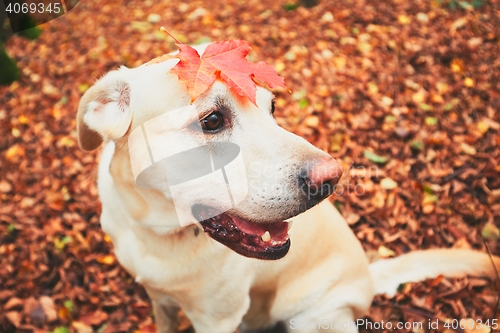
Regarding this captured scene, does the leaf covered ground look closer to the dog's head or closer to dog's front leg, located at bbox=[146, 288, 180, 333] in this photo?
dog's front leg, located at bbox=[146, 288, 180, 333]

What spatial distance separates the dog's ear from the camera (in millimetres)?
1845

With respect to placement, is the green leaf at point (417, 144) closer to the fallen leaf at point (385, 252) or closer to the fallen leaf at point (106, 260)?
the fallen leaf at point (385, 252)

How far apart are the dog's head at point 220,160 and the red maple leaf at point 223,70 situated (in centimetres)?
7

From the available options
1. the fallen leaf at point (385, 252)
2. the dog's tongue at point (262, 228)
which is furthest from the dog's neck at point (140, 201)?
the fallen leaf at point (385, 252)

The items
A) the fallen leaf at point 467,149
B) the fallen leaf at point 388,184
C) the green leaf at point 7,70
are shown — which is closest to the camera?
the fallen leaf at point 388,184

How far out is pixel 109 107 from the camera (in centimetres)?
190

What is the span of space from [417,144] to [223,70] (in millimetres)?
2695

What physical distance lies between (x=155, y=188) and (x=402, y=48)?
384 cm

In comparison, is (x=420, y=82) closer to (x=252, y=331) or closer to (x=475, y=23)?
(x=475, y=23)

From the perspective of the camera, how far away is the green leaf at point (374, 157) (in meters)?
3.72

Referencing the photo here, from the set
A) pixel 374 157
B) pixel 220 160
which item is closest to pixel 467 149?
pixel 374 157

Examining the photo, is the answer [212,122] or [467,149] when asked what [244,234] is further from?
[467,149]

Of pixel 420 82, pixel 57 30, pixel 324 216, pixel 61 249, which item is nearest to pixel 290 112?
pixel 420 82

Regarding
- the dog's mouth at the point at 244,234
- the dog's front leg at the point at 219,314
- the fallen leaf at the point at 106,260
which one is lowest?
the fallen leaf at the point at 106,260
